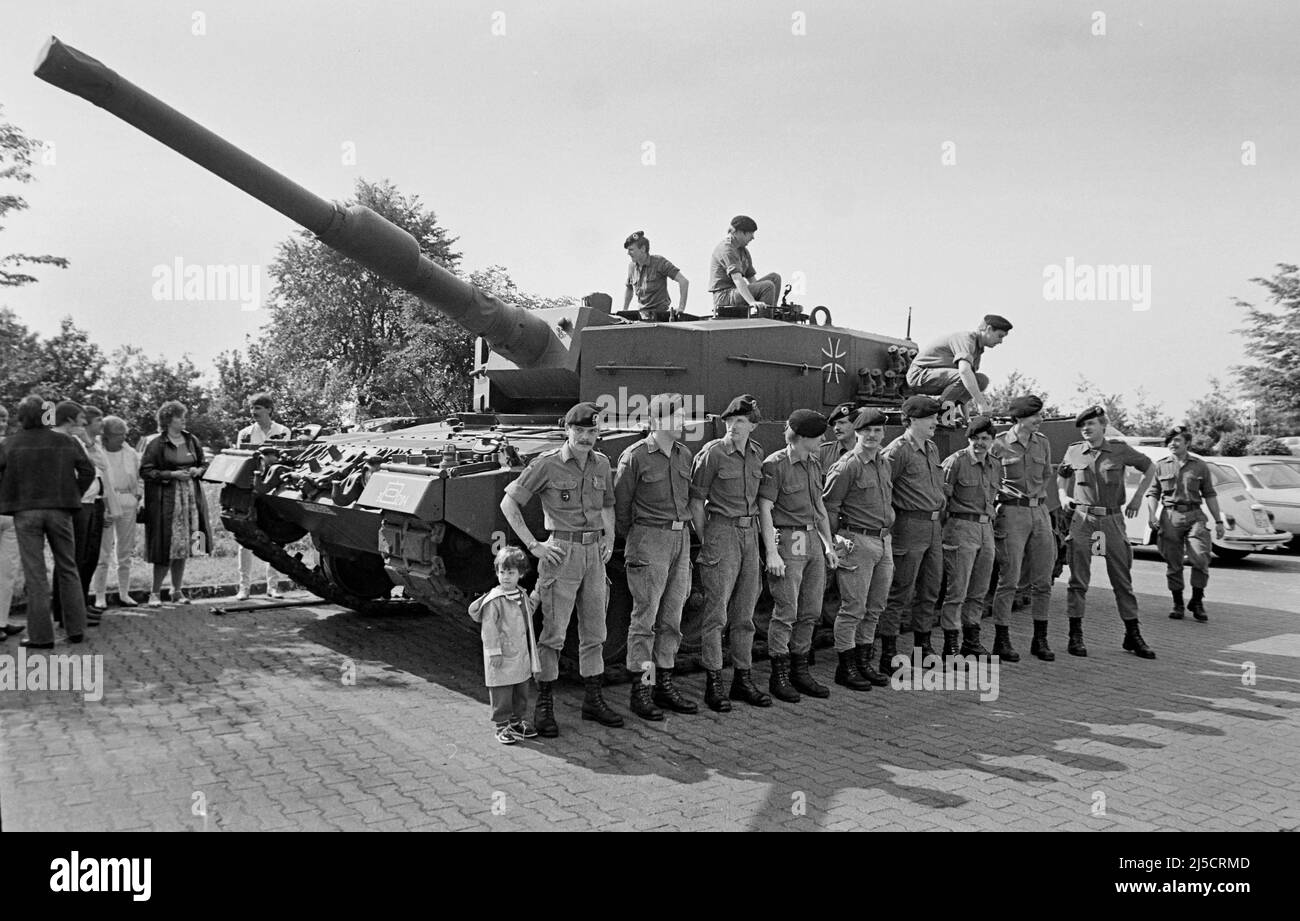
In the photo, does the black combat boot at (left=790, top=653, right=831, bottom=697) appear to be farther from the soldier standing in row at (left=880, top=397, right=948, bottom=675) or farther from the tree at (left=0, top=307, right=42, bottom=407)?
the tree at (left=0, top=307, right=42, bottom=407)

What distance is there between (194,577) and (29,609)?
3443 mm

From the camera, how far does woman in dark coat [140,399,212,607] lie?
9.48 m

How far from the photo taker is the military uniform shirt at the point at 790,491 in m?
6.81

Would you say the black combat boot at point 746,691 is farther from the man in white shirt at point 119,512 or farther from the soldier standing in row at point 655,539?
the man in white shirt at point 119,512

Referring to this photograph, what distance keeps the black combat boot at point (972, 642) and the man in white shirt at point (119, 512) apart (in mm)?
7666

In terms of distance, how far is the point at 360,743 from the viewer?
568cm

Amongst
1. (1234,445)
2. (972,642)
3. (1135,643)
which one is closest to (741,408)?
(972,642)

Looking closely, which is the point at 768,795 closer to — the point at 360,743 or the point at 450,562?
the point at 360,743

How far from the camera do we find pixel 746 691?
262 inches

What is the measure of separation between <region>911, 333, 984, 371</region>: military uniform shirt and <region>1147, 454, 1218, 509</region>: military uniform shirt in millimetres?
2780

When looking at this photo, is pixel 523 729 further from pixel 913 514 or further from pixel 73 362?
pixel 73 362

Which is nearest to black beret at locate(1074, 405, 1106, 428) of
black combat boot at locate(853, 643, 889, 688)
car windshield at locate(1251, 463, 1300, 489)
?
black combat boot at locate(853, 643, 889, 688)

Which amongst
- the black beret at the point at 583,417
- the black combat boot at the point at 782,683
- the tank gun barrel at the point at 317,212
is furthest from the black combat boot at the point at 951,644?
the tank gun barrel at the point at 317,212

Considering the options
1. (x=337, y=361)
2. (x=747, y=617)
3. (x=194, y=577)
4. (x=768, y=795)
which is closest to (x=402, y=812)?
(x=768, y=795)
